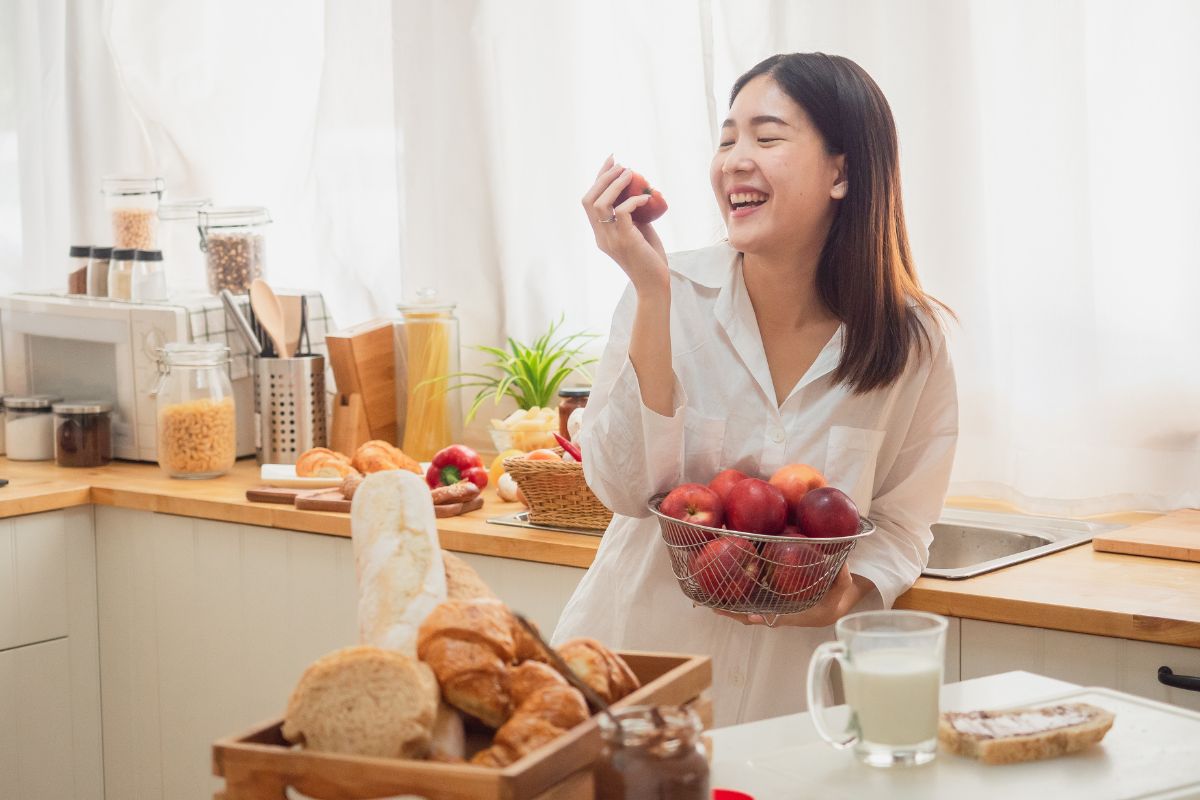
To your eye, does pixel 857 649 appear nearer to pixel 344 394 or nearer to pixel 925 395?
pixel 925 395

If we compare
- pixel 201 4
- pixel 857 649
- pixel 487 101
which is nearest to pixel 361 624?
pixel 857 649

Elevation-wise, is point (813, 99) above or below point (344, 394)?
above

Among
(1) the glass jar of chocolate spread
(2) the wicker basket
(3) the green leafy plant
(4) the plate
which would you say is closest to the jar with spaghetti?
(3) the green leafy plant

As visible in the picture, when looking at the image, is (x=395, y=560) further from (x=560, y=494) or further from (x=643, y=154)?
(x=643, y=154)

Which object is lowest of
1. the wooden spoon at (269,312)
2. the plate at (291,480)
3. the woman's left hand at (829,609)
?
the woman's left hand at (829,609)

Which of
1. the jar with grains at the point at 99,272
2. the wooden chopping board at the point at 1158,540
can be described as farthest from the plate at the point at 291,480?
the wooden chopping board at the point at 1158,540

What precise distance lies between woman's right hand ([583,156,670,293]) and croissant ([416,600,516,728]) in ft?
2.67

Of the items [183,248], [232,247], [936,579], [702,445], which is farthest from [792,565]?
[183,248]

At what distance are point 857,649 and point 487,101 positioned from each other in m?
2.09

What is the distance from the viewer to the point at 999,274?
2.34m

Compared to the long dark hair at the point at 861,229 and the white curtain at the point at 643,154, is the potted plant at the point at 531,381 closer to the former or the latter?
the white curtain at the point at 643,154

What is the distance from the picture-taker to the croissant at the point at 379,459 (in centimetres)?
269

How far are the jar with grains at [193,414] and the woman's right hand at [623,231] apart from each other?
4.68 feet

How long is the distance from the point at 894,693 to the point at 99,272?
8.40 ft
